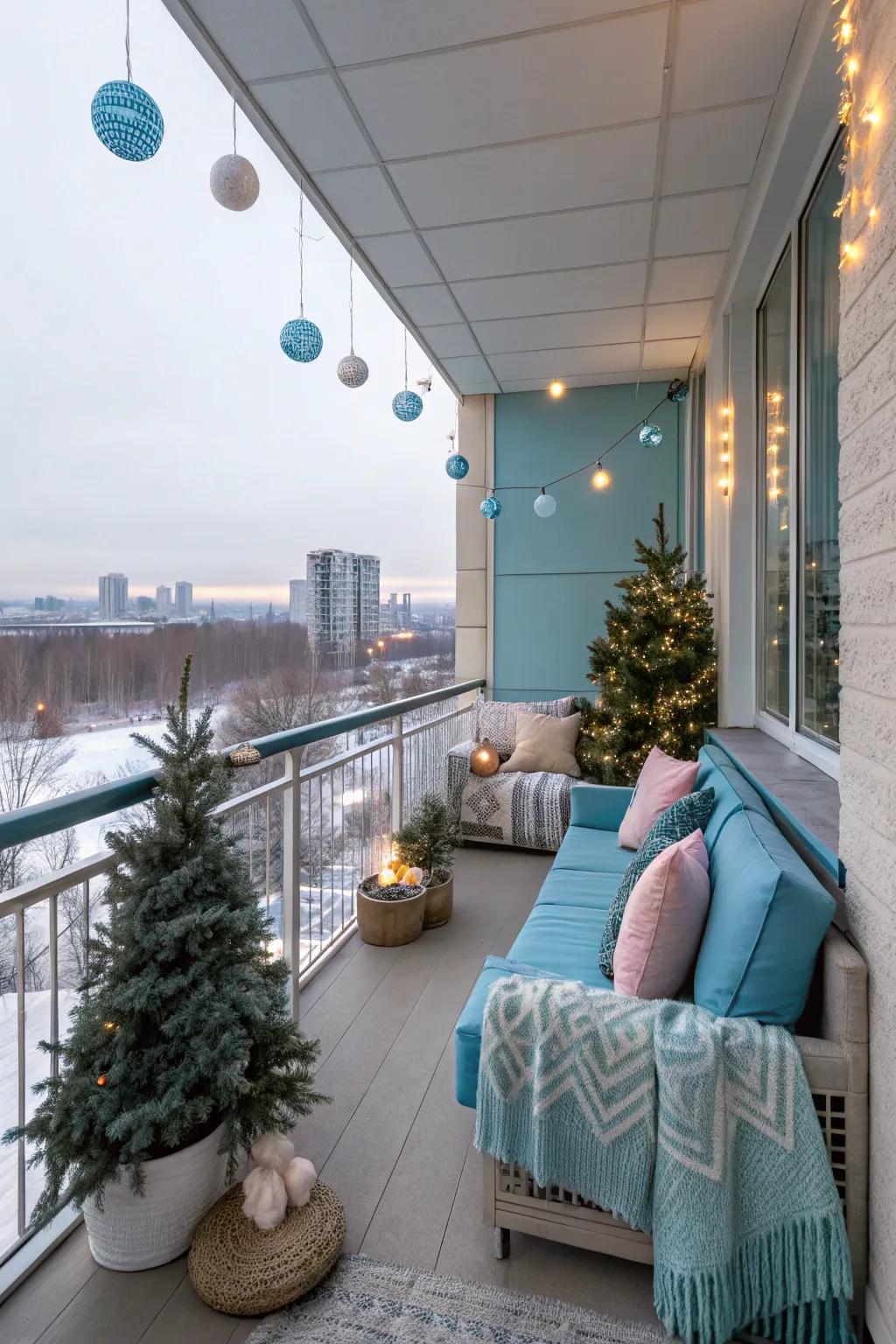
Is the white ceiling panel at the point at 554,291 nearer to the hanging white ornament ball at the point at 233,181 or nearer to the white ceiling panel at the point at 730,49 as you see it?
the white ceiling panel at the point at 730,49

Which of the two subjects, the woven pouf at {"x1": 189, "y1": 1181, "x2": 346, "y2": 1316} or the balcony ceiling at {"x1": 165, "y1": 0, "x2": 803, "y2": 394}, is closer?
the woven pouf at {"x1": 189, "y1": 1181, "x2": 346, "y2": 1316}

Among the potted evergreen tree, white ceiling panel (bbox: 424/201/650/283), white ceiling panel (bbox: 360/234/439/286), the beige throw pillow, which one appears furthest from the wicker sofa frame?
white ceiling panel (bbox: 360/234/439/286)

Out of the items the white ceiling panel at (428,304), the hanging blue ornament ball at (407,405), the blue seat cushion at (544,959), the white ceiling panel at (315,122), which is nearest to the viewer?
the blue seat cushion at (544,959)

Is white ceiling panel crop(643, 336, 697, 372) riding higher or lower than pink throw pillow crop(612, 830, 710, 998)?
higher

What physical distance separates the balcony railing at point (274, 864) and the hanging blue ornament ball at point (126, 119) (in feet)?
4.60

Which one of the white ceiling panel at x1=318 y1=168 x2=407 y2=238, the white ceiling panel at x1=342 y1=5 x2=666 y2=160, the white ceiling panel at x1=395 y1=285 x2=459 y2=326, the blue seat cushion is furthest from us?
the white ceiling panel at x1=395 y1=285 x2=459 y2=326

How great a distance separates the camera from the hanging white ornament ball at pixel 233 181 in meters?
1.83

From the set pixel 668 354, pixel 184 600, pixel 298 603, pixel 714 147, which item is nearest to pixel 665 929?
pixel 714 147

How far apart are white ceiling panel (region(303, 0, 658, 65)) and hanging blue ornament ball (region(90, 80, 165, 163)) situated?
797 millimetres

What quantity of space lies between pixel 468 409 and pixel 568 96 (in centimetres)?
331

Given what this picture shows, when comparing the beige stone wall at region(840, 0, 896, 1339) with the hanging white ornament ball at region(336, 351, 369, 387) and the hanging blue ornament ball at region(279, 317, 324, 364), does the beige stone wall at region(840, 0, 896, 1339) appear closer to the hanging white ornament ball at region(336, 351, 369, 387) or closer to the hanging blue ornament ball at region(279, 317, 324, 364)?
the hanging blue ornament ball at region(279, 317, 324, 364)

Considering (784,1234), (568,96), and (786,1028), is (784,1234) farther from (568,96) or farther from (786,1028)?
(568,96)

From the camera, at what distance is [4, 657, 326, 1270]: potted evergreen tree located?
1198mm

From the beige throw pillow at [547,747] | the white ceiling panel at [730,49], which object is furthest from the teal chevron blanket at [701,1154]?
the beige throw pillow at [547,747]
